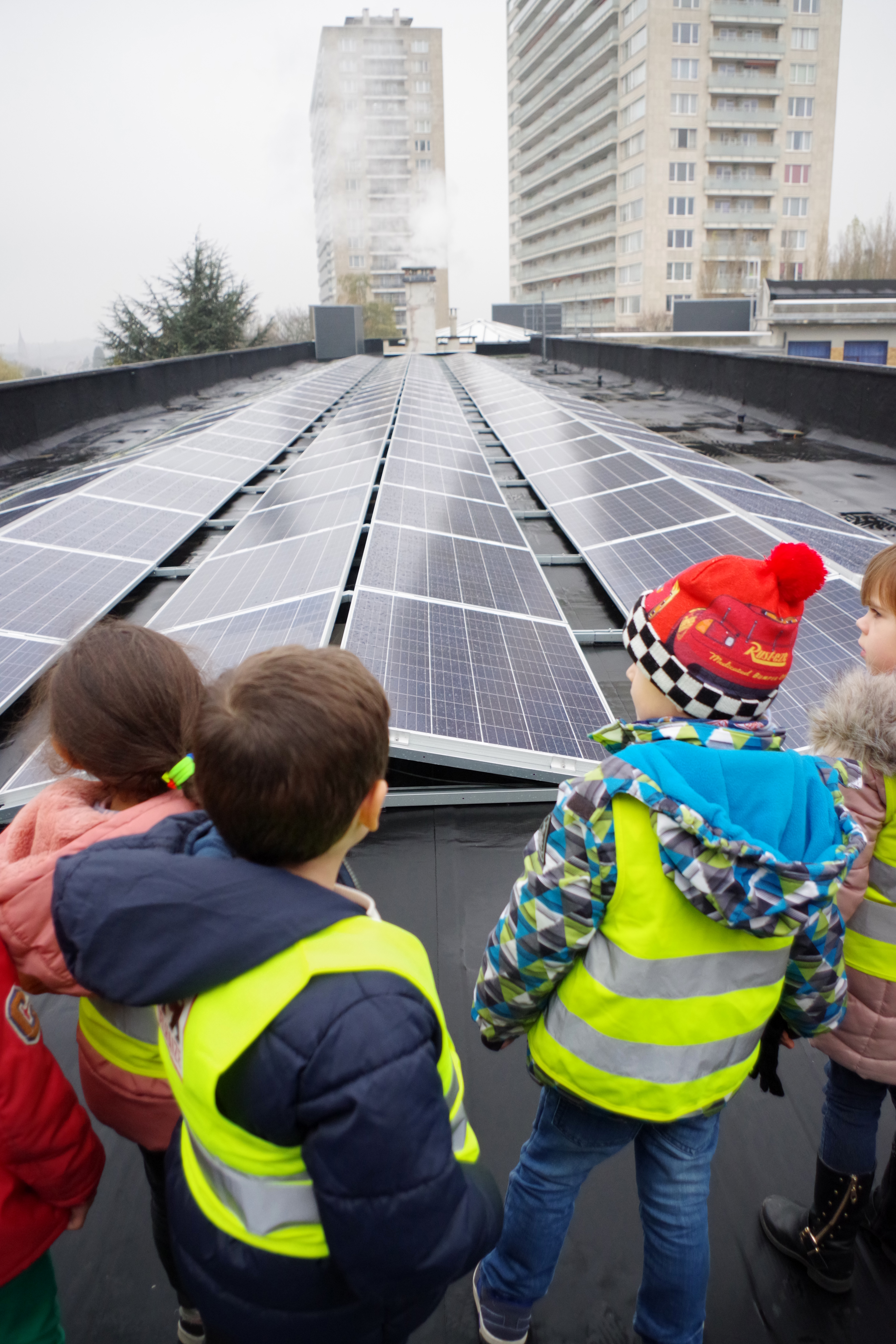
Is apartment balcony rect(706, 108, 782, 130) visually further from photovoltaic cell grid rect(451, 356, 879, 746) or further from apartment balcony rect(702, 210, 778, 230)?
photovoltaic cell grid rect(451, 356, 879, 746)

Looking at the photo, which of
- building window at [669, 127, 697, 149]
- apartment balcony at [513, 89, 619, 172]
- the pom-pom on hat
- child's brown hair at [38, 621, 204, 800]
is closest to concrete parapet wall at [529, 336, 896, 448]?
the pom-pom on hat

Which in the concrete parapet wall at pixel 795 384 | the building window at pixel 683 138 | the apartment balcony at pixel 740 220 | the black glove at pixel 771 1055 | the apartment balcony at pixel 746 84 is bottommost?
the black glove at pixel 771 1055

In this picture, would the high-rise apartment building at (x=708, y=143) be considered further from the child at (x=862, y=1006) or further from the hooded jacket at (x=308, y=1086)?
the hooded jacket at (x=308, y=1086)

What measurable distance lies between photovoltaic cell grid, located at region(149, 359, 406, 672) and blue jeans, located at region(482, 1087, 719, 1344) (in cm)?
167

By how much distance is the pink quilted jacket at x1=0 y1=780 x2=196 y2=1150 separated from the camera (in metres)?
1.88

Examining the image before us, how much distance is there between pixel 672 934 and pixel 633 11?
11665 cm

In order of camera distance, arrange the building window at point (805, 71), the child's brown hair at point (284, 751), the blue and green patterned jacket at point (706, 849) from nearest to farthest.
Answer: the child's brown hair at point (284, 751)
the blue and green patterned jacket at point (706, 849)
the building window at point (805, 71)

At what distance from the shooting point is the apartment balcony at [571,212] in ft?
323

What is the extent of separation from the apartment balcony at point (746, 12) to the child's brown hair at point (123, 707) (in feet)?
371

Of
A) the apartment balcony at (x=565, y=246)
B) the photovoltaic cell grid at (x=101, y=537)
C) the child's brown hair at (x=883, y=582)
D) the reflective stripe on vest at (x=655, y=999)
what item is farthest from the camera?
the apartment balcony at (x=565, y=246)

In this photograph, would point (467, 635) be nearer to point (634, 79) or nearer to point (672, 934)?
point (672, 934)

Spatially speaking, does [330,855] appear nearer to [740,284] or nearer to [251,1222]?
[251,1222]

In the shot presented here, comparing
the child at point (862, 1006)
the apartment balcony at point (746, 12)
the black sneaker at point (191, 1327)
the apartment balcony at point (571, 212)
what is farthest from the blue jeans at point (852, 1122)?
the apartment balcony at point (746, 12)

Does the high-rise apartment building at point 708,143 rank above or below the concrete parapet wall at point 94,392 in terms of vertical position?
above
